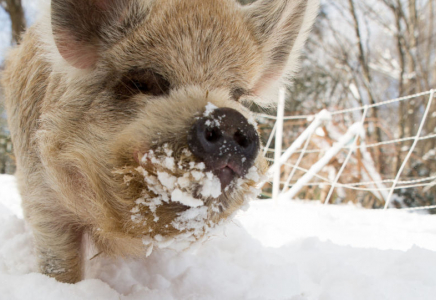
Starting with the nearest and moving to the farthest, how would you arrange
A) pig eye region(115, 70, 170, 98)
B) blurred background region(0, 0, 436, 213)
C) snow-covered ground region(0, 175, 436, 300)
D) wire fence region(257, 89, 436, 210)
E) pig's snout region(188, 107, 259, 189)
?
pig's snout region(188, 107, 259, 189) → pig eye region(115, 70, 170, 98) → snow-covered ground region(0, 175, 436, 300) → wire fence region(257, 89, 436, 210) → blurred background region(0, 0, 436, 213)

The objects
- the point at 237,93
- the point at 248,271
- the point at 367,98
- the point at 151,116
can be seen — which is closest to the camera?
the point at 151,116

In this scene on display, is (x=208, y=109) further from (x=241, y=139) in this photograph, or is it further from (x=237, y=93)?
(x=237, y=93)

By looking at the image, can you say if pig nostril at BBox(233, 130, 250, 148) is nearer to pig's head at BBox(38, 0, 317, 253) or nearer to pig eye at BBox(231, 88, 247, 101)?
pig's head at BBox(38, 0, 317, 253)

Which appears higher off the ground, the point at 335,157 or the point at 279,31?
the point at 279,31

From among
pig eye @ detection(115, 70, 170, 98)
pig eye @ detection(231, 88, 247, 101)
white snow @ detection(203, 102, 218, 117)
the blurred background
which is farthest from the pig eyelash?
the blurred background

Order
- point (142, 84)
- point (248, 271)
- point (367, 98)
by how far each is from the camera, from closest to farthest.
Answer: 1. point (142, 84)
2. point (248, 271)
3. point (367, 98)

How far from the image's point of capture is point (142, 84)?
152 cm

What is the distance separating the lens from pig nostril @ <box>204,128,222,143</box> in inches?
44.7

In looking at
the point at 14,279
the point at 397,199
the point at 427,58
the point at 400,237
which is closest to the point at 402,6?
the point at 427,58

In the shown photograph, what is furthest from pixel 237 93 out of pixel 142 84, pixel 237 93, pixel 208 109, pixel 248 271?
pixel 248 271

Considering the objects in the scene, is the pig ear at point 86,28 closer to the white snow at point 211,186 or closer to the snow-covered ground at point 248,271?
the white snow at point 211,186

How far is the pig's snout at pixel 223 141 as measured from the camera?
1.13 m

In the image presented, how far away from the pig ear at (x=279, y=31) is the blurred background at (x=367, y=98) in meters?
4.39

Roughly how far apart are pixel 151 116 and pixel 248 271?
1322mm
